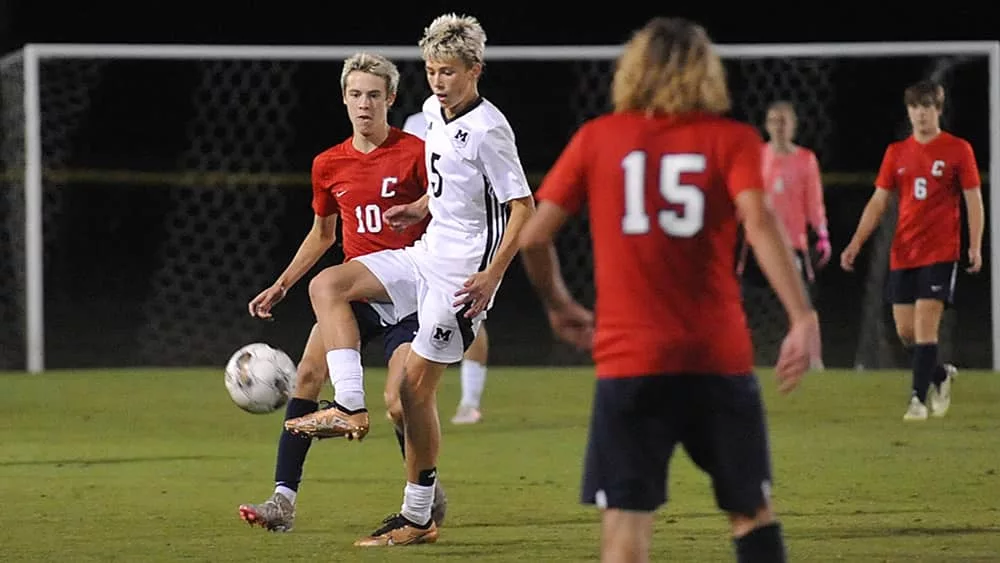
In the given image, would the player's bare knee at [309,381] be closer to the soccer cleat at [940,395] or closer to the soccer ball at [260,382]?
the soccer ball at [260,382]

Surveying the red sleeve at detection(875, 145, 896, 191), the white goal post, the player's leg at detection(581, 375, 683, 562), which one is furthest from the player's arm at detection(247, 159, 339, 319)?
the white goal post

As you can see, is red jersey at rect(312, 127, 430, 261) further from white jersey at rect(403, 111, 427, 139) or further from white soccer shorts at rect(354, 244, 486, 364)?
white jersey at rect(403, 111, 427, 139)

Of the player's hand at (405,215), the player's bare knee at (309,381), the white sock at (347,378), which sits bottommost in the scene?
the player's bare knee at (309,381)

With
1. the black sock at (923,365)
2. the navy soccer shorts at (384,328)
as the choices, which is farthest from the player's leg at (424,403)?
the black sock at (923,365)

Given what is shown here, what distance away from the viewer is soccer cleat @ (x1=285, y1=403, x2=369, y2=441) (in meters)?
6.69

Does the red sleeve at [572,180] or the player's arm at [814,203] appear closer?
the red sleeve at [572,180]

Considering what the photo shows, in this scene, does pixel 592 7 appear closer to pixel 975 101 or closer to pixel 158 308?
pixel 975 101

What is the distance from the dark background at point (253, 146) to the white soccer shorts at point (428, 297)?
29.9 ft

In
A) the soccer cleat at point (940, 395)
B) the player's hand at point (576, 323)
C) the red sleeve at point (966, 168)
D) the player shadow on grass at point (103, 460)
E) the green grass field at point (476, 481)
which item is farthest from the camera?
the soccer cleat at point (940, 395)

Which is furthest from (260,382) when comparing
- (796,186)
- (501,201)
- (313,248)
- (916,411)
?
(796,186)

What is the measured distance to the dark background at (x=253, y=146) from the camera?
17734mm

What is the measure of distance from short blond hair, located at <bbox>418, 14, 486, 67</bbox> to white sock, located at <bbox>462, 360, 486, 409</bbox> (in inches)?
189

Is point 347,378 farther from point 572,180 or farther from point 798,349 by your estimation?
point 798,349

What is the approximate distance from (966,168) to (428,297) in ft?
17.2
